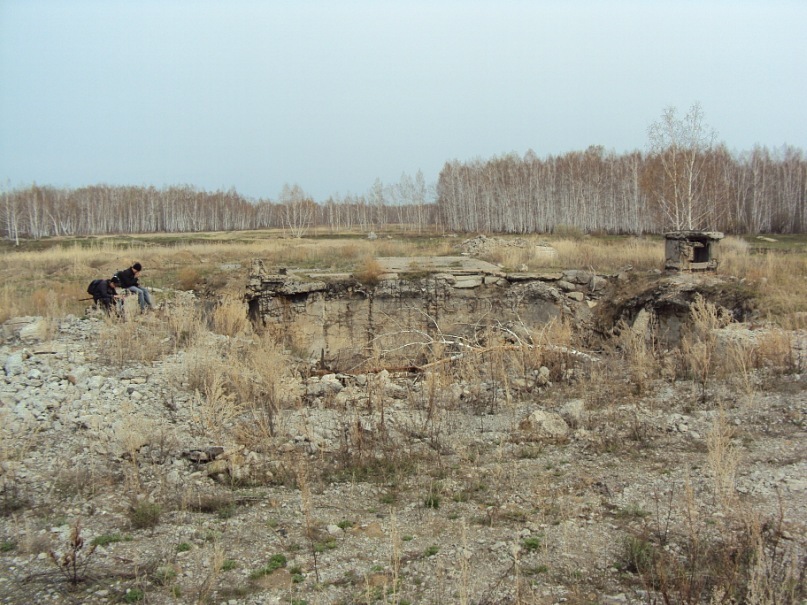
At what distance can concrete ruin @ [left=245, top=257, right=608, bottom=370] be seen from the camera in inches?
485

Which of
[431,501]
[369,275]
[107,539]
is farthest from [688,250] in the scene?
[107,539]

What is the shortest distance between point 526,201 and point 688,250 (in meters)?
34.2

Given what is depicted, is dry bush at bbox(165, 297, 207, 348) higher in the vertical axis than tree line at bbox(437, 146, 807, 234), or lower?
lower

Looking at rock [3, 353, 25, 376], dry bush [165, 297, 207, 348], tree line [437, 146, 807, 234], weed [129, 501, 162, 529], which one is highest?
tree line [437, 146, 807, 234]

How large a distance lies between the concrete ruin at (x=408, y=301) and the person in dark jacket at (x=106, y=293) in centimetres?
270

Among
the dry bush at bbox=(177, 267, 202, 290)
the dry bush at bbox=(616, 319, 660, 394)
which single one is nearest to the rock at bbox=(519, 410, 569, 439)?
the dry bush at bbox=(616, 319, 660, 394)

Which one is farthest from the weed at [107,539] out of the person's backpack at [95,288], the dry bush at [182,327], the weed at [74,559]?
the person's backpack at [95,288]

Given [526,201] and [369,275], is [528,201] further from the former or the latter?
[369,275]

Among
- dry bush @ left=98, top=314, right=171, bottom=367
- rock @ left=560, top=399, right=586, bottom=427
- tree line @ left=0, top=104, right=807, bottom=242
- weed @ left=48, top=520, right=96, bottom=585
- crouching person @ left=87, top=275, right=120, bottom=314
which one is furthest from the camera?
tree line @ left=0, top=104, right=807, bottom=242

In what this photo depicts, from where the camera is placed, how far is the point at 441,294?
12781 mm

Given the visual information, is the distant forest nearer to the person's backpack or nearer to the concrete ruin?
the concrete ruin

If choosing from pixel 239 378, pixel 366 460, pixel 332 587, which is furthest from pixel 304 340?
pixel 332 587

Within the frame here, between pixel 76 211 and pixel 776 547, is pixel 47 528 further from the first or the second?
pixel 76 211

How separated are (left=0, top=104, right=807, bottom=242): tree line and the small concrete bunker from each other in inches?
339
